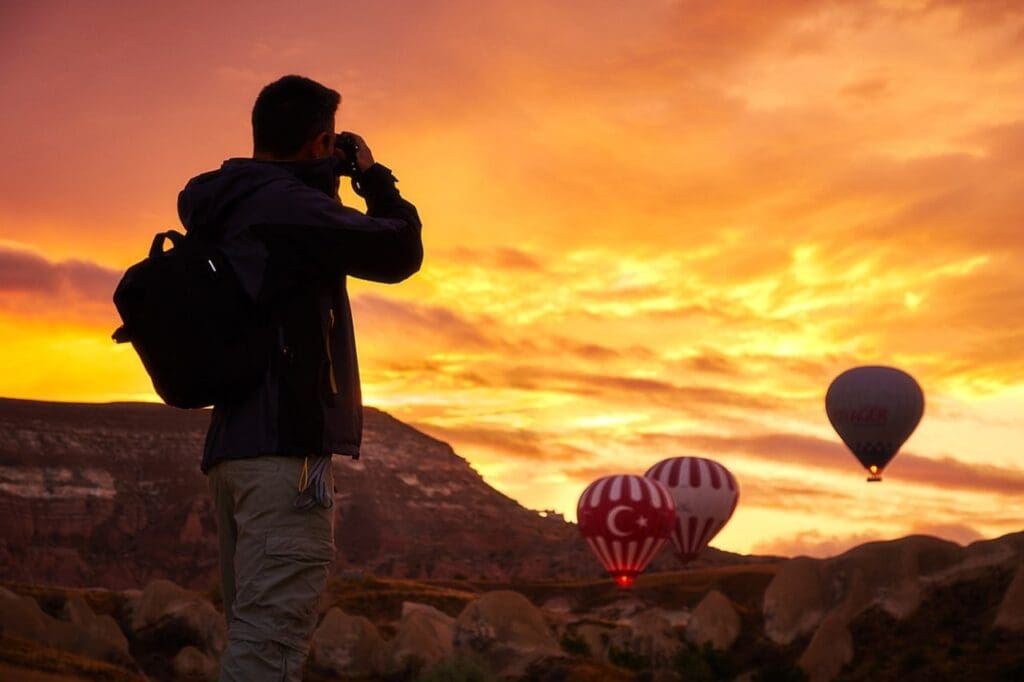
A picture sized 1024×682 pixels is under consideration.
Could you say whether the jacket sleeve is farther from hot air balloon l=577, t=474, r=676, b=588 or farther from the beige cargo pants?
hot air balloon l=577, t=474, r=676, b=588

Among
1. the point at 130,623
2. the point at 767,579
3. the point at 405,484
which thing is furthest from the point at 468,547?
the point at 130,623

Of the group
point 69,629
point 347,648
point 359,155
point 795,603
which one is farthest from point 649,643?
point 359,155

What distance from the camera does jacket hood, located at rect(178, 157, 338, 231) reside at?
15.5 feet

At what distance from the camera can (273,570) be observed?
169 inches

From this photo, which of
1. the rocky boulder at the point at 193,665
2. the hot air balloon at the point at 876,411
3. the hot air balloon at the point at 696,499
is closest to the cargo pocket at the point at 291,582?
the rocky boulder at the point at 193,665

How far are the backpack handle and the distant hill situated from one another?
130 metres

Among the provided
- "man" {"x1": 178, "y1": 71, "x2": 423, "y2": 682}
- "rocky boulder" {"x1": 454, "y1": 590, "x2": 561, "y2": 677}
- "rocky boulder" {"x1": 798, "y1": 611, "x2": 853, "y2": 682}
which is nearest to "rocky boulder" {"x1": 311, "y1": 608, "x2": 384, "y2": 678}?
"rocky boulder" {"x1": 454, "y1": 590, "x2": 561, "y2": 677}

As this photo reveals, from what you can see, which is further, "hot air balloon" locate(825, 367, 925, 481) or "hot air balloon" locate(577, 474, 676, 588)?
"hot air balloon" locate(577, 474, 676, 588)

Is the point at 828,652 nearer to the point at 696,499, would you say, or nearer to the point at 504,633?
the point at 504,633

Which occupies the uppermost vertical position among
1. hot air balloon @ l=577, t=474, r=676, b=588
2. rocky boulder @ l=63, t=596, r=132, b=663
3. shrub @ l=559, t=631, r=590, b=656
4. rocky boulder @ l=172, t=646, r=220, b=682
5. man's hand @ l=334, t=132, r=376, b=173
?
hot air balloon @ l=577, t=474, r=676, b=588

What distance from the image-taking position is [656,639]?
5659 cm

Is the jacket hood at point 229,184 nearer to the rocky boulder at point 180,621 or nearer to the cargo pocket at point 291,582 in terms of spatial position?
the cargo pocket at point 291,582

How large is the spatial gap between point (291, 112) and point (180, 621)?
190 feet

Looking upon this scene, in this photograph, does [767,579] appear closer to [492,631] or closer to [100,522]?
[492,631]
